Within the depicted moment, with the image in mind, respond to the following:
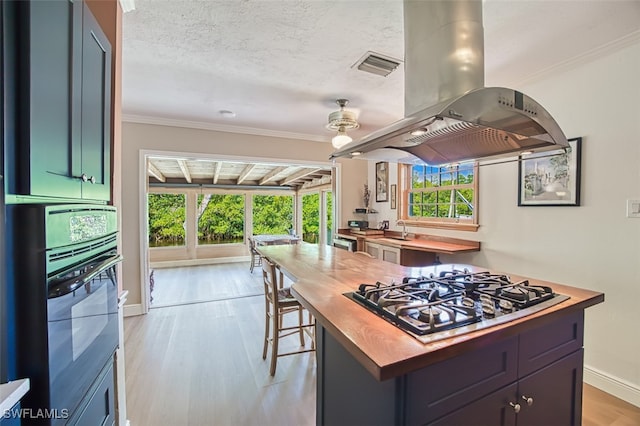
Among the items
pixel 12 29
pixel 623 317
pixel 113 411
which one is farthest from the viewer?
pixel 623 317

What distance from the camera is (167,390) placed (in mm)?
2129

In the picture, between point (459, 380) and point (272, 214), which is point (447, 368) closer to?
point (459, 380)

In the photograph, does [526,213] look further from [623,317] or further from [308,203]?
[308,203]

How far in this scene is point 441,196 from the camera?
146 inches

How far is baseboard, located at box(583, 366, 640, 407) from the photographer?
1.97m

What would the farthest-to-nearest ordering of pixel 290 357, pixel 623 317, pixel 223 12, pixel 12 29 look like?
pixel 290 357 → pixel 623 317 → pixel 223 12 → pixel 12 29

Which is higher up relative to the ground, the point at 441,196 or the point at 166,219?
the point at 441,196

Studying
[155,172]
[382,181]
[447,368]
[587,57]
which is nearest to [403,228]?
[382,181]

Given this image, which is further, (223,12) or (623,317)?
(623,317)

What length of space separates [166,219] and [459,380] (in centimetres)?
814

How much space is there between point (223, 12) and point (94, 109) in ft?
3.19

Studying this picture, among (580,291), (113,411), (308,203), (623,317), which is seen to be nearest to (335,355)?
(113,411)

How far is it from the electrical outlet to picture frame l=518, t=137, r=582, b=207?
285mm

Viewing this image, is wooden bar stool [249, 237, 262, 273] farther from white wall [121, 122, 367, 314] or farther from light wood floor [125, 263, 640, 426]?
light wood floor [125, 263, 640, 426]
